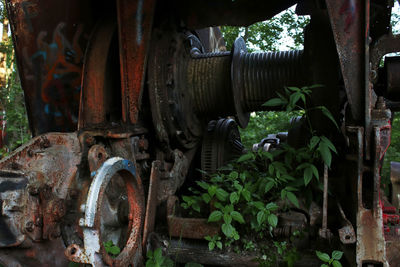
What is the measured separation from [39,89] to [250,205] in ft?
5.38

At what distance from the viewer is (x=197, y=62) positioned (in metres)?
3.05

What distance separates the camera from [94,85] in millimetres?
2393

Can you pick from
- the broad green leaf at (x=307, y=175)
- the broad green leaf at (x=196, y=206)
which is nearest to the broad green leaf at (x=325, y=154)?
the broad green leaf at (x=307, y=175)

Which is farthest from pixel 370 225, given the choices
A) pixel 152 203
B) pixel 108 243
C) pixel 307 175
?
pixel 108 243

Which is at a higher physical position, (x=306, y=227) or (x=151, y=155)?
(x=151, y=155)

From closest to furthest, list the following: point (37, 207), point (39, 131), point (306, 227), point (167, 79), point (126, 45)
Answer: point (37, 207), point (306, 227), point (126, 45), point (39, 131), point (167, 79)

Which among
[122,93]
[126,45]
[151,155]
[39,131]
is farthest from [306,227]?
[39,131]

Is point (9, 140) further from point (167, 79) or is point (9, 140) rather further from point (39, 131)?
point (167, 79)

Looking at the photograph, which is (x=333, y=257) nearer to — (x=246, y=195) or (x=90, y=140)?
(x=246, y=195)

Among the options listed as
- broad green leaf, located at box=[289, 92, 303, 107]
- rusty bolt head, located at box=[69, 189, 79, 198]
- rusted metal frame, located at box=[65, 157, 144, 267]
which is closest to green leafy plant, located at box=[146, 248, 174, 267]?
rusted metal frame, located at box=[65, 157, 144, 267]

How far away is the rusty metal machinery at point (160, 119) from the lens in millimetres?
1787

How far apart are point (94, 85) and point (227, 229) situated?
128 cm

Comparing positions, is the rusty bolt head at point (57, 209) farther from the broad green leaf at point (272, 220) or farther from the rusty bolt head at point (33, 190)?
the broad green leaf at point (272, 220)

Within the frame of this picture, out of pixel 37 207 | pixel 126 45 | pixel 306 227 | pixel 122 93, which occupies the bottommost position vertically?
pixel 306 227
